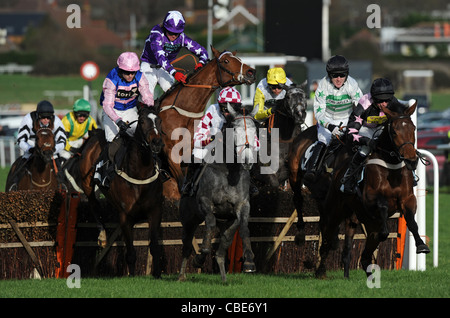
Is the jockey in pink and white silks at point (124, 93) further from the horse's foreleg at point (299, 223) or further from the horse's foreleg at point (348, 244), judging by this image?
the horse's foreleg at point (348, 244)

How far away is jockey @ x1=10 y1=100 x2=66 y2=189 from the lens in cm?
1399

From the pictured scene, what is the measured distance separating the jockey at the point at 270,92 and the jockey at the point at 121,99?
2221 millimetres

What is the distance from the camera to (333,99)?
37.2 feet

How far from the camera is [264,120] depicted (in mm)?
13258

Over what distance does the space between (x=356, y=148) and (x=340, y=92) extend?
104 centimetres

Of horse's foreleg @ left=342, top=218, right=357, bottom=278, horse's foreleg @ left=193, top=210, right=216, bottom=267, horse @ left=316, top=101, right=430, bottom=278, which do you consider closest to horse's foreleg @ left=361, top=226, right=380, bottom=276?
horse @ left=316, top=101, right=430, bottom=278

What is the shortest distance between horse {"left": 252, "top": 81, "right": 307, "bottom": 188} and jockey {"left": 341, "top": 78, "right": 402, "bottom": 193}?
1.98 meters

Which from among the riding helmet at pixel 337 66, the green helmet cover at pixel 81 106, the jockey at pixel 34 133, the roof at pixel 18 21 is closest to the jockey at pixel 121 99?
the riding helmet at pixel 337 66

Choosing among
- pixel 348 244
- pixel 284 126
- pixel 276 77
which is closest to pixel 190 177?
pixel 348 244

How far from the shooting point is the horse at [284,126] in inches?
492

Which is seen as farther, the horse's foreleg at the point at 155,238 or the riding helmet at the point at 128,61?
the riding helmet at the point at 128,61
